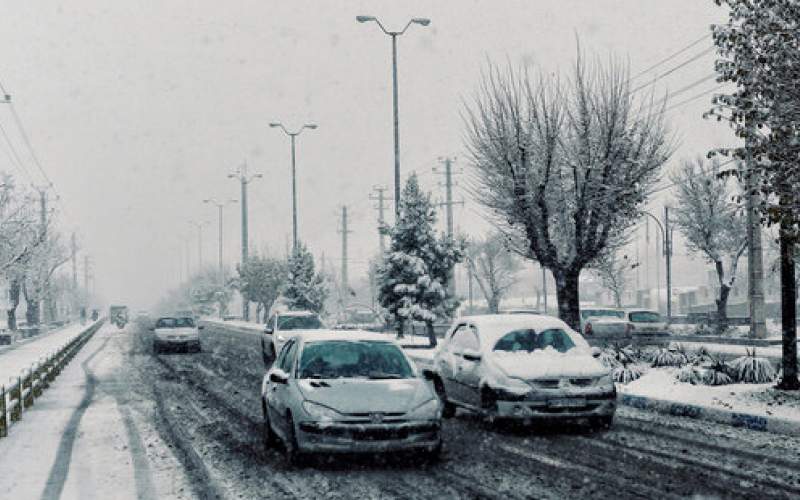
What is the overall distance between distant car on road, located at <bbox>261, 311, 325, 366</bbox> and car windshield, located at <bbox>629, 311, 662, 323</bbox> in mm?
14153

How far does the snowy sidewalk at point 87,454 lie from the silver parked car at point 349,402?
1.33 metres

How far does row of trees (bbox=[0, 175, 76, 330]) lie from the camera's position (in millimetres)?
47869

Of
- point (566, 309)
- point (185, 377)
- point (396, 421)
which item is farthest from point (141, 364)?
point (396, 421)

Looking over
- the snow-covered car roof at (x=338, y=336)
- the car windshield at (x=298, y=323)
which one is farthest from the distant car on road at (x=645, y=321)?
the snow-covered car roof at (x=338, y=336)

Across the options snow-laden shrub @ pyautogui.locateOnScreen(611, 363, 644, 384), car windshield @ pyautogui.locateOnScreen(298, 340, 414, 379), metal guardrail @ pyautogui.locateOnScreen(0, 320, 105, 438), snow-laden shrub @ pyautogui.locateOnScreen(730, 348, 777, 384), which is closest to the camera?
car windshield @ pyautogui.locateOnScreen(298, 340, 414, 379)

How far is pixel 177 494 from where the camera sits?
8.78 metres

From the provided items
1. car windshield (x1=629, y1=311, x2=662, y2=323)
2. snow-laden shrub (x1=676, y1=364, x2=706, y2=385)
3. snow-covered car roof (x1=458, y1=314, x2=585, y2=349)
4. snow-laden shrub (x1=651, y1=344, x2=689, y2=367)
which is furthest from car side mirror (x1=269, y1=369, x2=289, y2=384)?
car windshield (x1=629, y1=311, x2=662, y2=323)

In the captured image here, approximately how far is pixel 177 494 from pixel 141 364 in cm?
2226

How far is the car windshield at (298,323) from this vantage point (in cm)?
2906

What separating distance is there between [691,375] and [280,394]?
9.75 m

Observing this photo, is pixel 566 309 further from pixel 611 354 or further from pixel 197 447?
pixel 197 447

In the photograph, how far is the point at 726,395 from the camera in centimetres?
1577

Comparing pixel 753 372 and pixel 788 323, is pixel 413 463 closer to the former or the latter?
pixel 788 323

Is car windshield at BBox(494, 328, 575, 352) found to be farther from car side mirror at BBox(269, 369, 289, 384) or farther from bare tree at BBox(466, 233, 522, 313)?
bare tree at BBox(466, 233, 522, 313)
